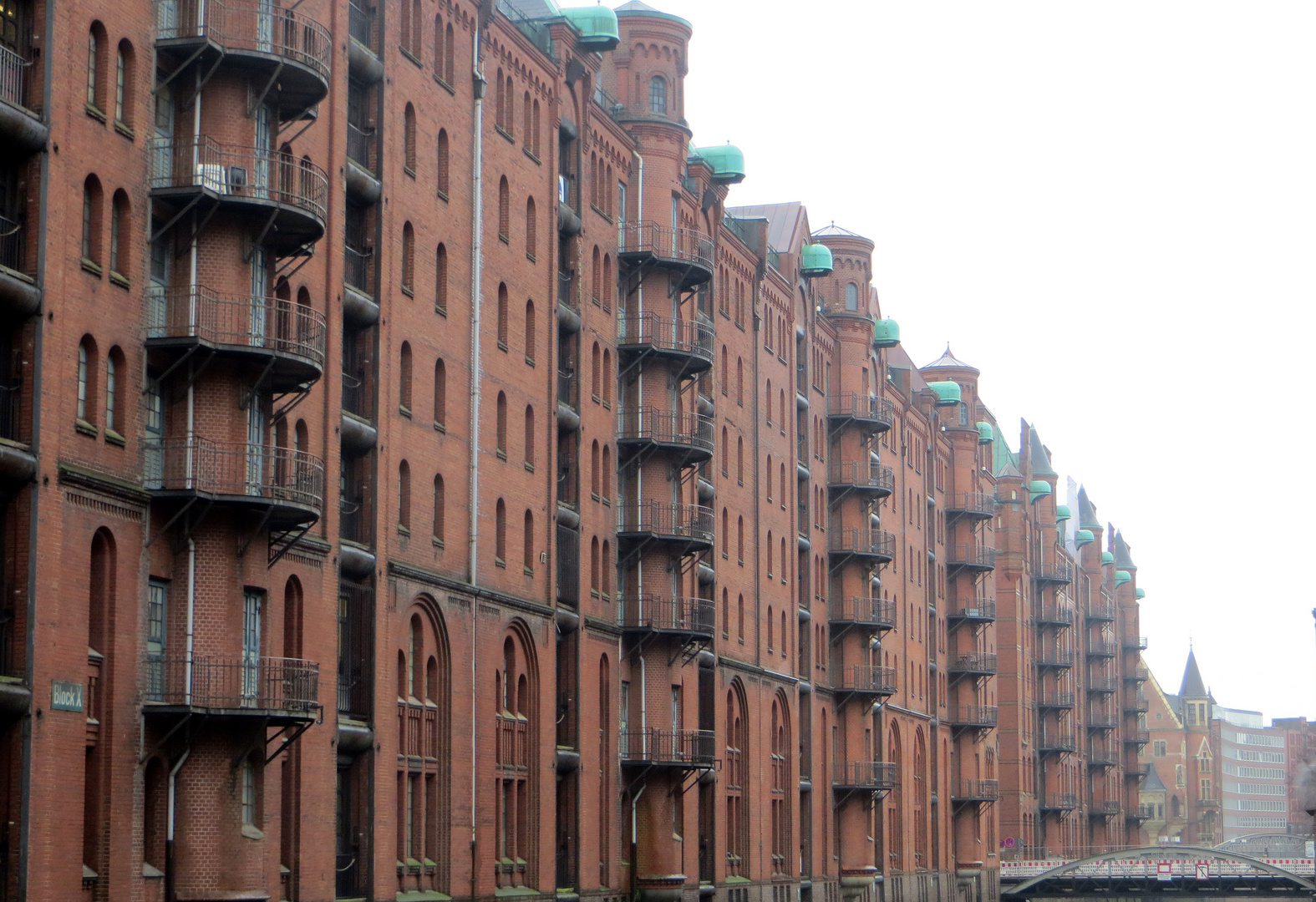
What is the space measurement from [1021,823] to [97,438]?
9421 cm

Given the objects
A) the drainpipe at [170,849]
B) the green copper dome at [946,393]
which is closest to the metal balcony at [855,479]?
the green copper dome at [946,393]

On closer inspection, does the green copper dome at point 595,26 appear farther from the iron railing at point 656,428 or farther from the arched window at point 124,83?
the arched window at point 124,83

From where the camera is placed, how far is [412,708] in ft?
153

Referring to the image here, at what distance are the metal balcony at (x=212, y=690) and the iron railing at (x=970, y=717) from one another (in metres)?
71.7

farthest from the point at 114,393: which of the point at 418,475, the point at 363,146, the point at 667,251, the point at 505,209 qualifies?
the point at 667,251

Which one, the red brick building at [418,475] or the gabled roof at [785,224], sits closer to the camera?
the red brick building at [418,475]

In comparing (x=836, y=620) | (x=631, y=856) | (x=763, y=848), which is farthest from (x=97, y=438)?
(x=836, y=620)

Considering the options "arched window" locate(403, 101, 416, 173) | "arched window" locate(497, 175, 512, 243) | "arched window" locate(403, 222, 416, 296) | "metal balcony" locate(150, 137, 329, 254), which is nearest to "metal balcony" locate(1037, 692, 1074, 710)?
"arched window" locate(497, 175, 512, 243)

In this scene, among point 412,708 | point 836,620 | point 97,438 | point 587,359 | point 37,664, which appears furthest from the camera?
point 836,620

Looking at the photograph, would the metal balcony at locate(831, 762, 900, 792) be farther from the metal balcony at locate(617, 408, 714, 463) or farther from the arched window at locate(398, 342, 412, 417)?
the arched window at locate(398, 342, 412, 417)

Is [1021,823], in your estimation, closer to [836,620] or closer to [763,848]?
[836,620]

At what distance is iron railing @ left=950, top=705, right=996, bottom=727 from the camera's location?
106 meters

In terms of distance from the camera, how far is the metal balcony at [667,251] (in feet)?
200

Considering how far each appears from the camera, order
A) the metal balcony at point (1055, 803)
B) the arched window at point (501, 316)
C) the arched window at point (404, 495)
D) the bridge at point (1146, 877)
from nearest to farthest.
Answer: the arched window at point (404, 495), the arched window at point (501, 316), the bridge at point (1146, 877), the metal balcony at point (1055, 803)
